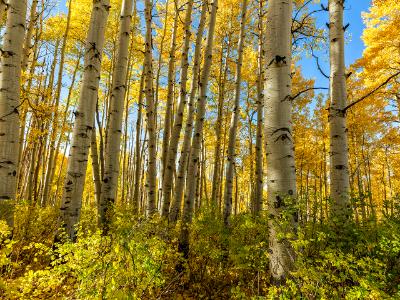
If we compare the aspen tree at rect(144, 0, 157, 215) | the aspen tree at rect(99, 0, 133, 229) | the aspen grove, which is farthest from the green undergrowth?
the aspen tree at rect(144, 0, 157, 215)

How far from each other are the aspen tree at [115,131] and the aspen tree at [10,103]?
Answer: 126 centimetres

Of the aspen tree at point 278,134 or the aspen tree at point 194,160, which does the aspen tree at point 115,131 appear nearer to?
the aspen tree at point 194,160

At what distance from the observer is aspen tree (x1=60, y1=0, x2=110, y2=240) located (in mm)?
3846

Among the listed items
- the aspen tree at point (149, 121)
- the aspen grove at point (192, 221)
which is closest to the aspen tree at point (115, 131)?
the aspen grove at point (192, 221)

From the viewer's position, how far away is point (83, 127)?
13.0ft

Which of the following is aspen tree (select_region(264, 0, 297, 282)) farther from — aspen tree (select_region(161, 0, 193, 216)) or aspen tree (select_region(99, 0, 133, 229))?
aspen tree (select_region(161, 0, 193, 216))

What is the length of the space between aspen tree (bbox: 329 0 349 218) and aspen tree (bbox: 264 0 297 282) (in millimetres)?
1855

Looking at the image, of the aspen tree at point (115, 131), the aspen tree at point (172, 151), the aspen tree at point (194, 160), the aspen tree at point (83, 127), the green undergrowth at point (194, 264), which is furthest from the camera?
the aspen tree at point (172, 151)

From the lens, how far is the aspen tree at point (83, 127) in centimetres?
385

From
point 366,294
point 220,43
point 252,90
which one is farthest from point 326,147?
point 366,294

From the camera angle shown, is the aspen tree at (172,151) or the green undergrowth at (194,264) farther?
the aspen tree at (172,151)

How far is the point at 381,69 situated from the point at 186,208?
977 centimetres

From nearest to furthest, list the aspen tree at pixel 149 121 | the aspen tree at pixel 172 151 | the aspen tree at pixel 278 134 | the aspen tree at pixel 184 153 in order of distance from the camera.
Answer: the aspen tree at pixel 278 134 < the aspen tree at pixel 184 153 < the aspen tree at pixel 172 151 < the aspen tree at pixel 149 121

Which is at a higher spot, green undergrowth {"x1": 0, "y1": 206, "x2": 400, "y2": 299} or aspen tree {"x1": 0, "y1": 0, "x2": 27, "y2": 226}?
aspen tree {"x1": 0, "y1": 0, "x2": 27, "y2": 226}
